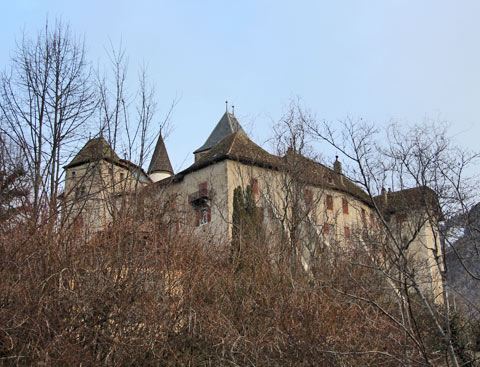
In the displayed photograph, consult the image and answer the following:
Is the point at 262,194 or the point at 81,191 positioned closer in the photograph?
the point at 81,191

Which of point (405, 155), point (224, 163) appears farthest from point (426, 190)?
point (224, 163)

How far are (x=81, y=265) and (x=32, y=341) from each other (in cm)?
132

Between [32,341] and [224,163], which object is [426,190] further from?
[224,163]

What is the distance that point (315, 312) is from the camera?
27.0 ft

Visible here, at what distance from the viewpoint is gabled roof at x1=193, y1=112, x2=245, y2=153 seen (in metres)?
42.4

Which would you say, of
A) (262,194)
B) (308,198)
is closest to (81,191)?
(262,194)

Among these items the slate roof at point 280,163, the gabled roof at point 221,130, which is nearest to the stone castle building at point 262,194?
the slate roof at point 280,163

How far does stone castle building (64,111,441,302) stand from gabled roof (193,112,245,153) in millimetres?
120

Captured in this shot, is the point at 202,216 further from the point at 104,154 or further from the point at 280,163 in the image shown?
the point at 280,163

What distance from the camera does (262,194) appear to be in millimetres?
18891

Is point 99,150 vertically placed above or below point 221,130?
below

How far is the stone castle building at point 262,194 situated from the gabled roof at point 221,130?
120 millimetres

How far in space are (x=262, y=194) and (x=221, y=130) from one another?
24772 millimetres

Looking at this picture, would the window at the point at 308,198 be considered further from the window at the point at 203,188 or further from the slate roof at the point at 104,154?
the window at the point at 203,188
